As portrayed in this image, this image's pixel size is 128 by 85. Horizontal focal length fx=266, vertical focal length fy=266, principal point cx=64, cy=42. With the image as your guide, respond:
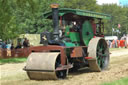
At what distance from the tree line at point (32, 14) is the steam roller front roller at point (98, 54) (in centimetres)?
619

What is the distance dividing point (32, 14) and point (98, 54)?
25.6 ft

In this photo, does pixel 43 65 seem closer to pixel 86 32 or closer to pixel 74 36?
pixel 74 36

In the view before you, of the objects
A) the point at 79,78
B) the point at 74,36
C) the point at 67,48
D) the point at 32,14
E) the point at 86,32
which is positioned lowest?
the point at 79,78

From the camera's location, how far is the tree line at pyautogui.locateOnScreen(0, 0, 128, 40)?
15312 millimetres

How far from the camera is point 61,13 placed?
916cm

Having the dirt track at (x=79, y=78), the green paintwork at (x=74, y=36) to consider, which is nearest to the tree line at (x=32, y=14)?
the green paintwork at (x=74, y=36)

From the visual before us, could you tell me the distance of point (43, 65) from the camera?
24.7 feet

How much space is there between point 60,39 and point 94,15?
178 centimetres

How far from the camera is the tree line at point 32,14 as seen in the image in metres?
15.3

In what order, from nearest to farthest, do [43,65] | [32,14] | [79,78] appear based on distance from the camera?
[43,65] < [79,78] < [32,14]

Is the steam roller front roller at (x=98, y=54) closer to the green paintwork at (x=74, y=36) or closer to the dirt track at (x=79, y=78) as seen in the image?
the dirt track at (x=79, y=78)

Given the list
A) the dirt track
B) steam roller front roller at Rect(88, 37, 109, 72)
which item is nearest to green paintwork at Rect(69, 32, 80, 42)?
steam roller front roller at Rect(88, 37, 109, 72)

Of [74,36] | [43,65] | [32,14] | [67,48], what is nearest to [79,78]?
[67,48]

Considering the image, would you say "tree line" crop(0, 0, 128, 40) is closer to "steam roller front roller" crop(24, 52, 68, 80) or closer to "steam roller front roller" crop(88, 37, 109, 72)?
"steam roller front roller" crop(88, 37, 109, 72)
